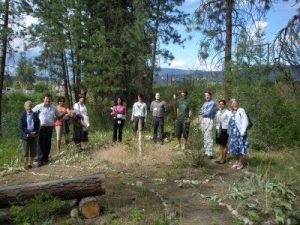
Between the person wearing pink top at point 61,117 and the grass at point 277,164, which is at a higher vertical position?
the person wearing pink top at point 61,117

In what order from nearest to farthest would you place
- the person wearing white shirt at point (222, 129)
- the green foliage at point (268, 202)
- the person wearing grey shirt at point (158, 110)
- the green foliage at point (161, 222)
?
the green foliage at point (268, 202), the green foliage at point (161, 222), the person wearing white shirt at point (222, 129), the person wearing grey shirt at point (158, 110)

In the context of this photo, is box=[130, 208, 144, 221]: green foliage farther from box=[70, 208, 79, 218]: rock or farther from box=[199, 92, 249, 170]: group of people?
box=[199, 92, 249, 170]: group of people

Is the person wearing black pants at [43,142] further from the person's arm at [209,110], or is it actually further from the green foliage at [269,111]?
the green foliage at [269,111]

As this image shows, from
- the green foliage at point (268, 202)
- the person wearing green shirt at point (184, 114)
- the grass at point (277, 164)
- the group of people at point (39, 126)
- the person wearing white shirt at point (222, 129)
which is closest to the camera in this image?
the green foliage at point (268, 202)

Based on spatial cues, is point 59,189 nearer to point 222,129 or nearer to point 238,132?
→ point 238,132

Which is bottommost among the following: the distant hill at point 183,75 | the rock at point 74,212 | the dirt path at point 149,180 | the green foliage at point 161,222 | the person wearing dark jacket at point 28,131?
the rock at point 74,212

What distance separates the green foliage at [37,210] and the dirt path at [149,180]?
0.76m

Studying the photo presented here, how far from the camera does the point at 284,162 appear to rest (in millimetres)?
10688

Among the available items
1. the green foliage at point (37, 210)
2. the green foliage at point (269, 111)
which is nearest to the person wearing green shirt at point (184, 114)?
the green foliage at point (269, 111)

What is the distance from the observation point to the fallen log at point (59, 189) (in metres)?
6.55

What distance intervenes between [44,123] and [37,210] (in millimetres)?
5089

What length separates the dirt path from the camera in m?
6.53

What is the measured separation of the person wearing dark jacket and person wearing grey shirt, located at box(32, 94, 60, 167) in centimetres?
26

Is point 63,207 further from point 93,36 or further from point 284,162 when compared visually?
point 93,36
